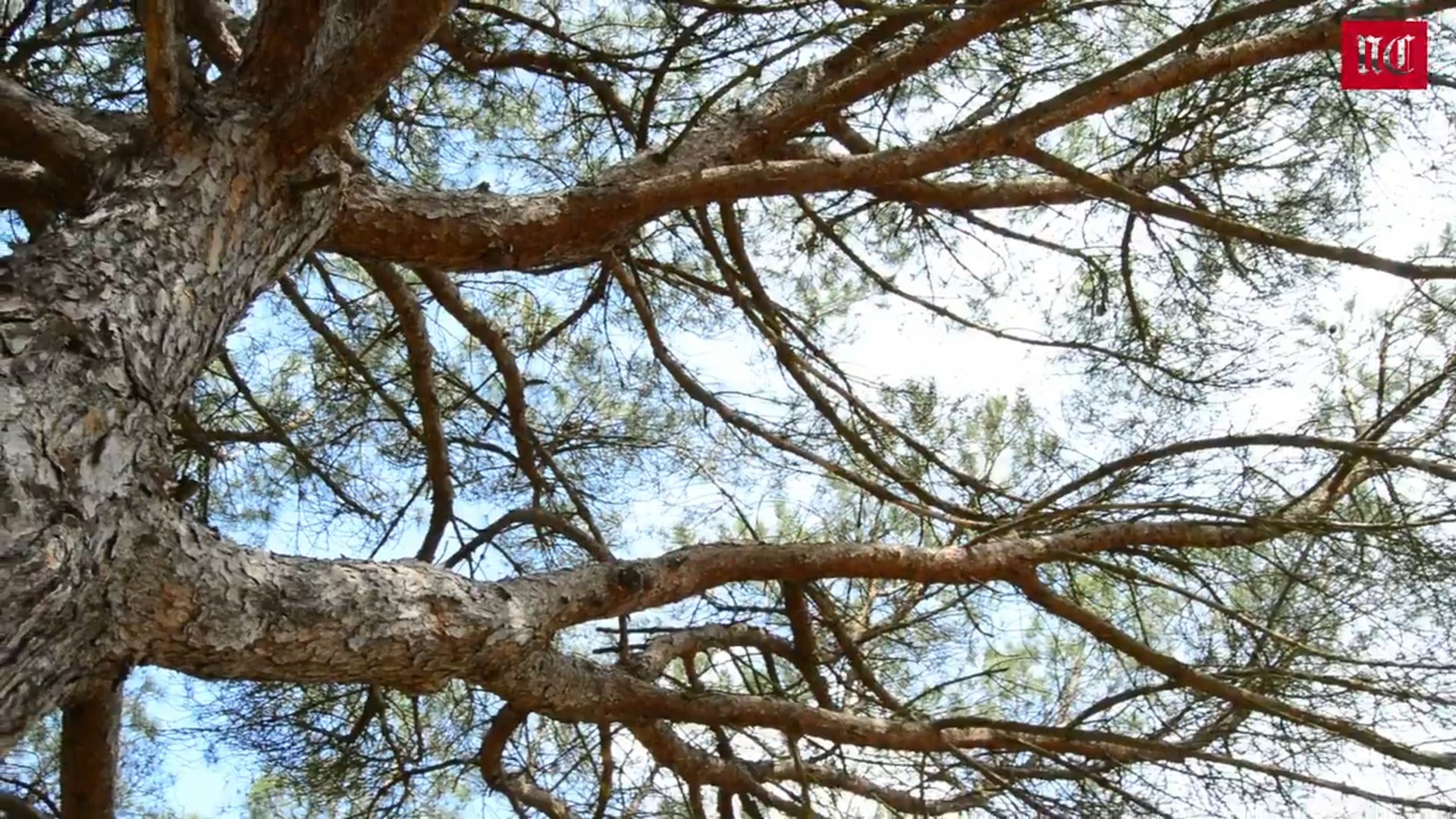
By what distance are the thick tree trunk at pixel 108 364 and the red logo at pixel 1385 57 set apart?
126 centimetres

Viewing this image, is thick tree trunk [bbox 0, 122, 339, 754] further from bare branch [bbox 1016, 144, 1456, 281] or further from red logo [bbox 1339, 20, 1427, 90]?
red logo [bbox 1339, 20, 1427, 90]

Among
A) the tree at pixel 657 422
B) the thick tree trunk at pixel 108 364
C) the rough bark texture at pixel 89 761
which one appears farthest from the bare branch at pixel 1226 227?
the rough bark texture at pixel 89 761

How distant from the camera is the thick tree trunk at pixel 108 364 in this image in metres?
0.74

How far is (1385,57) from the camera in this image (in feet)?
5.36

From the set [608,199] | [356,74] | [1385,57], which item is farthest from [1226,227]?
[356,74]

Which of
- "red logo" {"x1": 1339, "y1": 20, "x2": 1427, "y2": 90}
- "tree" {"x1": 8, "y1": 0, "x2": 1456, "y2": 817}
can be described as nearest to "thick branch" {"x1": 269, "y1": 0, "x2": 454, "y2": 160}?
"tree" {"x1": 8, "y1": 0, "x2": 1456, "y2": 817}

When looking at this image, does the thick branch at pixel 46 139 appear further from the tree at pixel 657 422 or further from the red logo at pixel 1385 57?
the red logo at pixel 1385 57

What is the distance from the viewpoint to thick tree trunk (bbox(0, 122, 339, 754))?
0.74 metres

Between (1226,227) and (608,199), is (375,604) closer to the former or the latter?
(608,199)

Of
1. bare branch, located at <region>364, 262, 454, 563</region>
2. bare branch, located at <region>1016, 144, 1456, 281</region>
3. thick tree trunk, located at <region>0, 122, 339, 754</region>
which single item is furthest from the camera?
bare branch, located at <region>364, 262, 454, 563</region>

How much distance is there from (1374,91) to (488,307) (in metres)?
1.54

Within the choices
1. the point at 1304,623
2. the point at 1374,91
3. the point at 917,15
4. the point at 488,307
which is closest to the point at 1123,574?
the point at 1304,623

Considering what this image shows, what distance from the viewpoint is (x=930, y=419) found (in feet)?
6.96

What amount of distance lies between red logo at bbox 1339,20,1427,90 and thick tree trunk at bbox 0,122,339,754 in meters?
1.26
